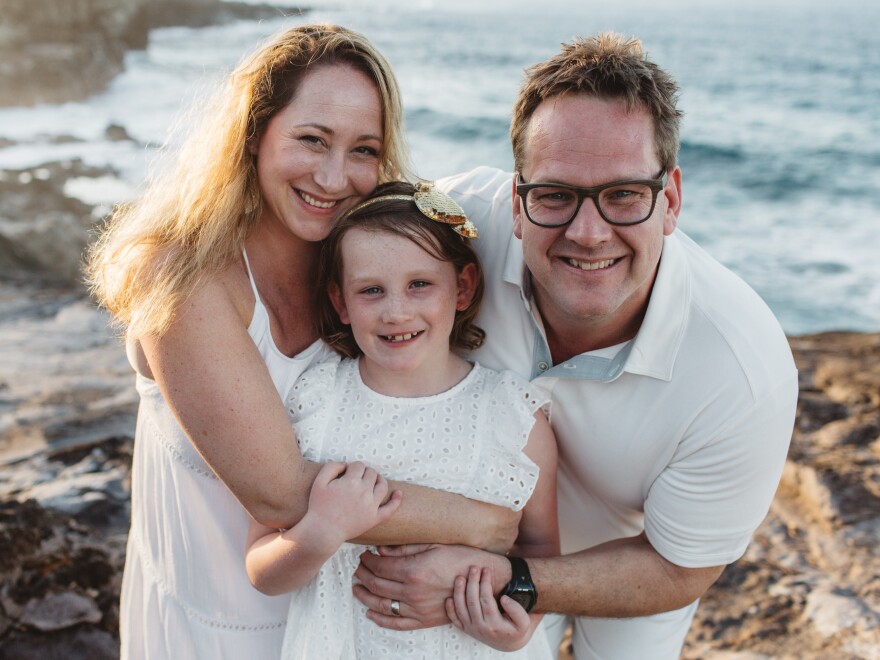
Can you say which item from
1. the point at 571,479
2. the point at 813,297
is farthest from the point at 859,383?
the point at 813,297

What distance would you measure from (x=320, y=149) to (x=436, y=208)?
430 mm

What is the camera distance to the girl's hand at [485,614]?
2.32m

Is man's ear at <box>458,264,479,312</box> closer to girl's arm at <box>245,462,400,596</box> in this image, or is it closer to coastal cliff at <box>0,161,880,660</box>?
girl's arm at <box>245,462,400,596</box>

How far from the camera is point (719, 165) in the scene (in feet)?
55.4

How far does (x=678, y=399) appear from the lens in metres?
2.52

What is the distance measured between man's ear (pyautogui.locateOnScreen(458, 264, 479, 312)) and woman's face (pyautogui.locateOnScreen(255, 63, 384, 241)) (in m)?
0.47

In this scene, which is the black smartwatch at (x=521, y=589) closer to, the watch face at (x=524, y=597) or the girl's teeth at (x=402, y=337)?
the watch face at (x=524, y=597)

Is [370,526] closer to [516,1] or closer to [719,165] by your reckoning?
[719,165]

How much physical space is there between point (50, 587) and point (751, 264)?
36.8 ft

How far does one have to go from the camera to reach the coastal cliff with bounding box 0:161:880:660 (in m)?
3.12

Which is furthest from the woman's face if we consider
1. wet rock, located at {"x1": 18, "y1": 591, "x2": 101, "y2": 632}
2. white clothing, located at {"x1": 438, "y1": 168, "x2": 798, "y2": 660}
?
wet rock, located at {"x1": 18, "y1": 591, "x2": 101, "y2": 632}

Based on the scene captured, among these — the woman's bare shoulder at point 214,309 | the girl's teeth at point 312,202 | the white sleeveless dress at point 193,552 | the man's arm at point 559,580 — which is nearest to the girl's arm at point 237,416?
the woman's bare shoulder at point 214,309

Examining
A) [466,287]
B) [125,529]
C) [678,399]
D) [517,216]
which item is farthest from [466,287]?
[125,529]

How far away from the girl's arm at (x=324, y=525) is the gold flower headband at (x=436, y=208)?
83cm
